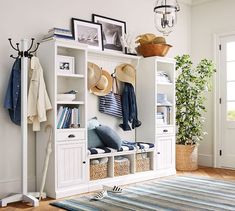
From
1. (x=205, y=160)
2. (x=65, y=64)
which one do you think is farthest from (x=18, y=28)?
(x=205, y=160)

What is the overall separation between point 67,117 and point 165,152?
1.80m

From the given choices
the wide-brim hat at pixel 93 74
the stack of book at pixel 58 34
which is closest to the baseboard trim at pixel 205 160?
the wide-brim hat at pixel 93 74

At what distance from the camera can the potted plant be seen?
5.58 meters

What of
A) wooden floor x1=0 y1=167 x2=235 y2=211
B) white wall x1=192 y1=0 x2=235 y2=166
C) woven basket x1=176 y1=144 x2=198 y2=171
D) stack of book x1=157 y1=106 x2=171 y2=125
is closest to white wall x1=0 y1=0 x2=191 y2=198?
wooden floor x1=0 y1=167 x2=235 y2=211

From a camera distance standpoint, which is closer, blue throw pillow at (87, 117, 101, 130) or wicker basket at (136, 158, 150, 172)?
blue throw pillow at (87, 117, 101, 130)

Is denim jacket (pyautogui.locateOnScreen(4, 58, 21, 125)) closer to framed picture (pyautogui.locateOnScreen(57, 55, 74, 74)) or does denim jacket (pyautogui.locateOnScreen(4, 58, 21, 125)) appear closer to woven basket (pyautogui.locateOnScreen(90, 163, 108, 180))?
framed picture (pyautogui.locateOnScreen(57, 55, 74, 74))

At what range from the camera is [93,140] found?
4.39 meters

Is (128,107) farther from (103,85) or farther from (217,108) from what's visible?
(217,108)

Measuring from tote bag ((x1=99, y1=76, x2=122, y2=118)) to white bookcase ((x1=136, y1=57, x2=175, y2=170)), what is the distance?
429mm

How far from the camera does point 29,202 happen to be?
364 cm

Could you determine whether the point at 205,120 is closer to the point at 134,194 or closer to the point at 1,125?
the point at 134,194

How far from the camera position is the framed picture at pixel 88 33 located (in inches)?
179

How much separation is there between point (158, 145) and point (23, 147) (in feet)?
6.94

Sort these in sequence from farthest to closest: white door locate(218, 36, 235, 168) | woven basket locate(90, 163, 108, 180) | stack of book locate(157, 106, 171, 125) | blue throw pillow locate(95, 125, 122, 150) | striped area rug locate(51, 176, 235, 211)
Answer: white door locate(218, 36, 235, 168) → stack of book locate(157, 106, 171, 125) → blue throw pillow locate(95, 125, 122, 150) → woven basket locate(90, 163, 108, 180) → striped area rug locate(51, 176, 235, 211)
